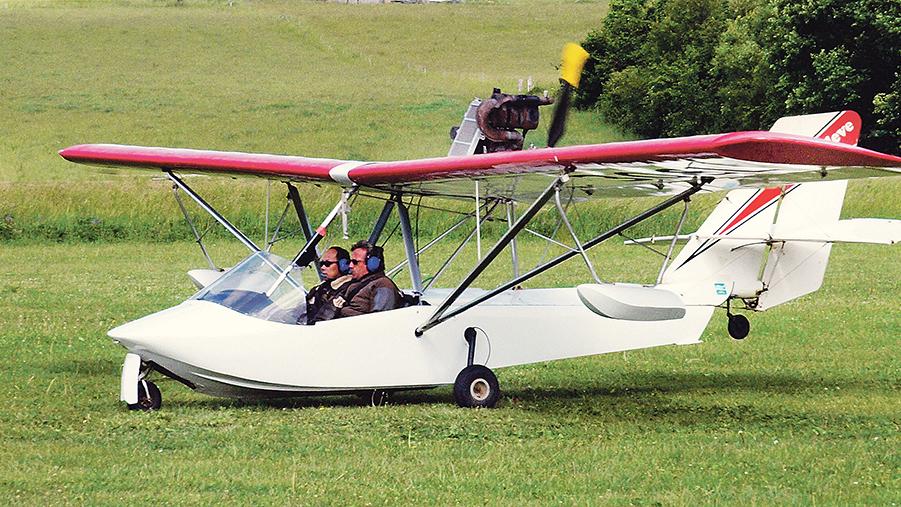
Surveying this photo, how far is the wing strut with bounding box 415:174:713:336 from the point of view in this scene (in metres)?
9.77

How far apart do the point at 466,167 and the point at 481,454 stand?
7.36 feet

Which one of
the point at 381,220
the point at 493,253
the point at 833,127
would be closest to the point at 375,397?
the point at 381,220

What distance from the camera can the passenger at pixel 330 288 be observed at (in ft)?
34.9

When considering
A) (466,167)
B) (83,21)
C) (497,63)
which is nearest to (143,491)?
(466,167)

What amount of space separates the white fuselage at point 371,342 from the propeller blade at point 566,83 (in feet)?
4.94

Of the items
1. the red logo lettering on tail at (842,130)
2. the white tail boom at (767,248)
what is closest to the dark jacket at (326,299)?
the white tail boom at (767,248)

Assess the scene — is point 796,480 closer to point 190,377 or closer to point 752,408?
point 752,408

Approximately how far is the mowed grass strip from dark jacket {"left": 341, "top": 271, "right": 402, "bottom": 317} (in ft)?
2.63

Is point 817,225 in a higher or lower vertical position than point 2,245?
higher

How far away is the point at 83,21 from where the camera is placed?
3024 inches

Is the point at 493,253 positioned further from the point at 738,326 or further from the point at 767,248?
the point at 738,326

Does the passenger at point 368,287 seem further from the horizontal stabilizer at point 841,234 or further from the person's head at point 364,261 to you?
the horizontal stabilizer at point 841,234

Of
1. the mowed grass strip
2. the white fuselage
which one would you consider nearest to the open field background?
the mowed grass strip

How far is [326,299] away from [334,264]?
1.24 feet
